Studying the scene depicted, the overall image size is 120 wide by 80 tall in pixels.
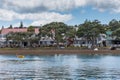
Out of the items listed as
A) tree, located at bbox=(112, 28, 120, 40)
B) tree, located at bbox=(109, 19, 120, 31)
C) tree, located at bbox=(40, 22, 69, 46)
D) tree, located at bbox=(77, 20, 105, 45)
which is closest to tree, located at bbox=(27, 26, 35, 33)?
tree, located at bbox=(40, 22, 69, 46)

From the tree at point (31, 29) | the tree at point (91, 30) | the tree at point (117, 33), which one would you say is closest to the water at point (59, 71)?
the tree at point (91, 30)

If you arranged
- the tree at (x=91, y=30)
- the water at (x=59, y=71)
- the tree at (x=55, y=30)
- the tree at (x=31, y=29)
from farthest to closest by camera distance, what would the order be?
1. the tree at (x=31, y=29)
2. the tree at (x=55, y=30)
3. the tree at (x=91, y=30)
4. the water at (x=59, y=71)

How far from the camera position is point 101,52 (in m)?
138

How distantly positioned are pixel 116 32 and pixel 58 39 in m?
21.2

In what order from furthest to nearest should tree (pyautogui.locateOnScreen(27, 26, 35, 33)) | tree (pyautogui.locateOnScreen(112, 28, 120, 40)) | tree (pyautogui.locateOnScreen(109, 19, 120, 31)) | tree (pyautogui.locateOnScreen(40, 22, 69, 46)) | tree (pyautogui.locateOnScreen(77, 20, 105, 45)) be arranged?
tree (pyautogui.locateOnScreen(27, 26, 35, 33)), tree (pyautogui.locateOnScreen(109, 19, 120, 31)), tree (pyautogui.locateOnScreen(40, 22, 69, 46)), tree (pyautogui.locateOnScreen(112, 28, 120, 40)), tree (pyautogui.locateOnScreen(77, 20, 105, 45))

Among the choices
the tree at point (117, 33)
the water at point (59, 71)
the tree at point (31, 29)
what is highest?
the tree at point (31, 29)

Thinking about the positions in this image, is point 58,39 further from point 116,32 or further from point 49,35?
point 116,32

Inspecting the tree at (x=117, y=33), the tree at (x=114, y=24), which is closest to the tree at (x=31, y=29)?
the tree at (x=114, y=24)

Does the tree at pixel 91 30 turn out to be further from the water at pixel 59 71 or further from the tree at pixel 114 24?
the water at pixel 59 71

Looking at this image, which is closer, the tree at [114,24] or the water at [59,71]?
the water at [59,71]

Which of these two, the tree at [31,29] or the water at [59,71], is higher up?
the tree at [31,29]

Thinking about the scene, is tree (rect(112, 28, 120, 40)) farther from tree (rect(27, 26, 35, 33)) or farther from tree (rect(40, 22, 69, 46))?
tree (rect(27, 26, 35, 33))

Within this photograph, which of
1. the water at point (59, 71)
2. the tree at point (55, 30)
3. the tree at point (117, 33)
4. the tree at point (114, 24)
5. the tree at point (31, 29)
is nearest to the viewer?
the water at point (59, 71)

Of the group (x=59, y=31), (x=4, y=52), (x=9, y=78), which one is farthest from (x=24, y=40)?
(x=9, y=78)
